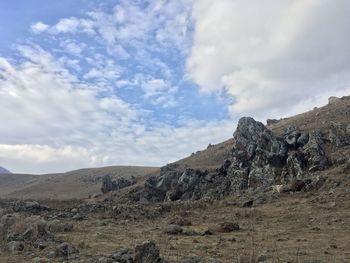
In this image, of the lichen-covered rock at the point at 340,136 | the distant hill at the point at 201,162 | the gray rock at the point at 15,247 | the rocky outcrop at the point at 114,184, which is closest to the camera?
the gray rock at the point at 15,247

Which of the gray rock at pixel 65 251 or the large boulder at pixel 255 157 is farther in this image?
the large boulder at pixel 255 157

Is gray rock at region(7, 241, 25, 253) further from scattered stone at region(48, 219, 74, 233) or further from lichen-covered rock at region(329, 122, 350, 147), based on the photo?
lichen-covered rock at region(329, 122, 350, 147)

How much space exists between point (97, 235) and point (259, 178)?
19.4 meters

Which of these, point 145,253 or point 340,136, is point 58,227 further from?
point 340,136

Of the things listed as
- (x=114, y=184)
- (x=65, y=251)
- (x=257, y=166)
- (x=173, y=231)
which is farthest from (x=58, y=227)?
(x=114, y=184)

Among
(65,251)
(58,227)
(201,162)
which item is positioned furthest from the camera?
(201,162)

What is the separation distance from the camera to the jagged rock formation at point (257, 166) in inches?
1335

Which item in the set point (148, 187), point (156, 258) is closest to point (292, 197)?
point (156, 258)

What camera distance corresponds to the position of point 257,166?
121 feet

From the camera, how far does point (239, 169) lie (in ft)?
126

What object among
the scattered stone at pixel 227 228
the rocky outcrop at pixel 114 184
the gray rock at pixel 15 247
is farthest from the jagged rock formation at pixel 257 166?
the gray rock at pixel 15 247

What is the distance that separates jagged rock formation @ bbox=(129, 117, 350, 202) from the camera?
3391 centimetres

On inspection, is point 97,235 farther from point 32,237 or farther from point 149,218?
point 149,218

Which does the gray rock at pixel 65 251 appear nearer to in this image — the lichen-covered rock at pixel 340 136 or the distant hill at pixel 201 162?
the distant hill at pixel 201 162
